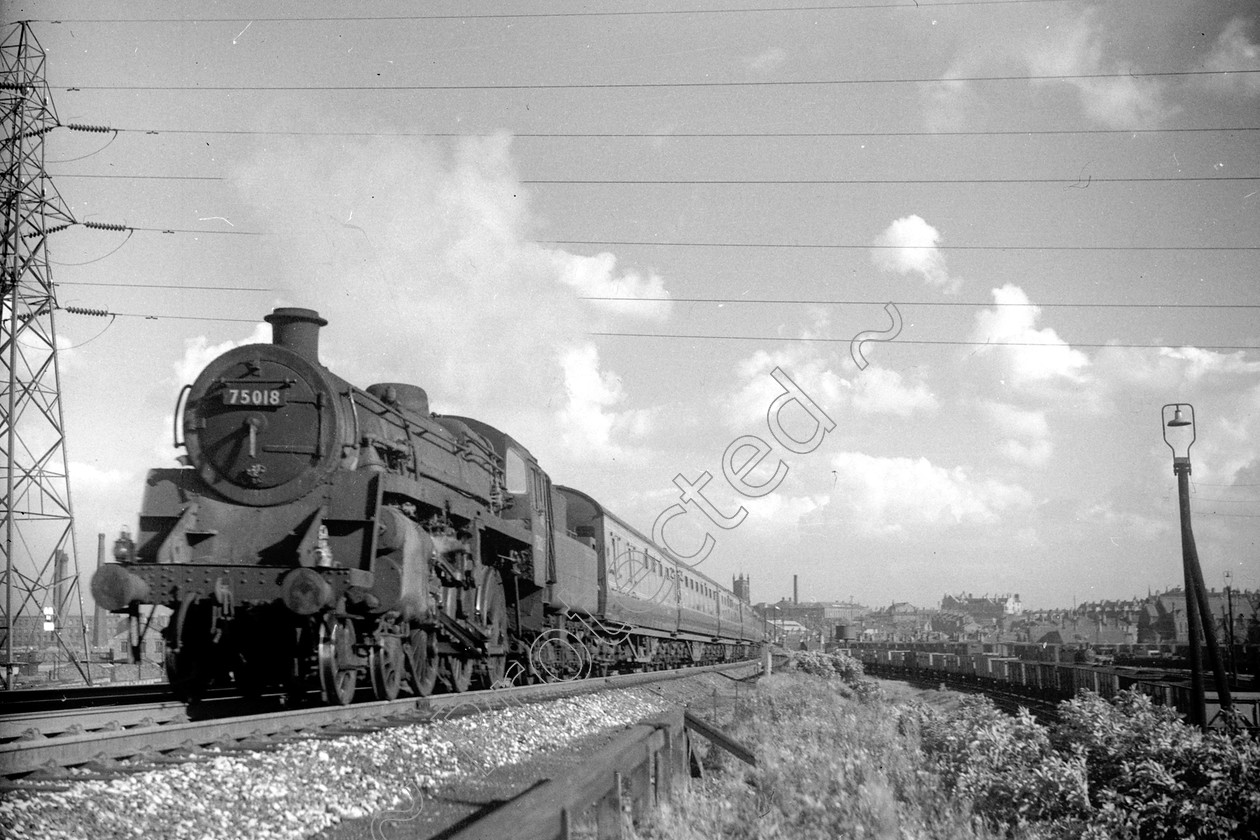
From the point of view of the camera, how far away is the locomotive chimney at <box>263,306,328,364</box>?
35.3 feet

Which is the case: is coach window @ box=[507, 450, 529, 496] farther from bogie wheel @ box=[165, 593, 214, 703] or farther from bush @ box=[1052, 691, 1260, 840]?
bush @ box=[1052, 691, 1260, 840]

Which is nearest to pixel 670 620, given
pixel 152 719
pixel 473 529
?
pixel 473 529

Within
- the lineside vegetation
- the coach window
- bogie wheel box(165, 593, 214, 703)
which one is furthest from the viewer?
the coach window

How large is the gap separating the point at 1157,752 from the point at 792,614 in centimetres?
14905

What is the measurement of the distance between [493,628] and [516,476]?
262 cm

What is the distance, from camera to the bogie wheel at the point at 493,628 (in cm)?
1341

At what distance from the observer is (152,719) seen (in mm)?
8695

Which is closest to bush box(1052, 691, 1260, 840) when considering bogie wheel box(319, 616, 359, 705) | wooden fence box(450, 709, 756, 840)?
wooden fence box(450, 709, 756, 840)

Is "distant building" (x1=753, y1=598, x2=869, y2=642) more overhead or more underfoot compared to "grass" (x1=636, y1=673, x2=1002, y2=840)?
more underfoot

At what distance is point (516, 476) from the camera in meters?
15.7

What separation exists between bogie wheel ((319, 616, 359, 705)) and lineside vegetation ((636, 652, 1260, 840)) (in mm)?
3580

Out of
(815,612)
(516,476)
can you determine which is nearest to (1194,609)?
(516,476)

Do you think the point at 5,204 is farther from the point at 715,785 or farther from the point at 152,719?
the point at 715,785

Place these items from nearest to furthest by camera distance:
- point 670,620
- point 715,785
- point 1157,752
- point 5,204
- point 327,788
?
1. point 327,788
2. point 1157,752
3. point 715,785
4. point 5,204
5. point 670,620
